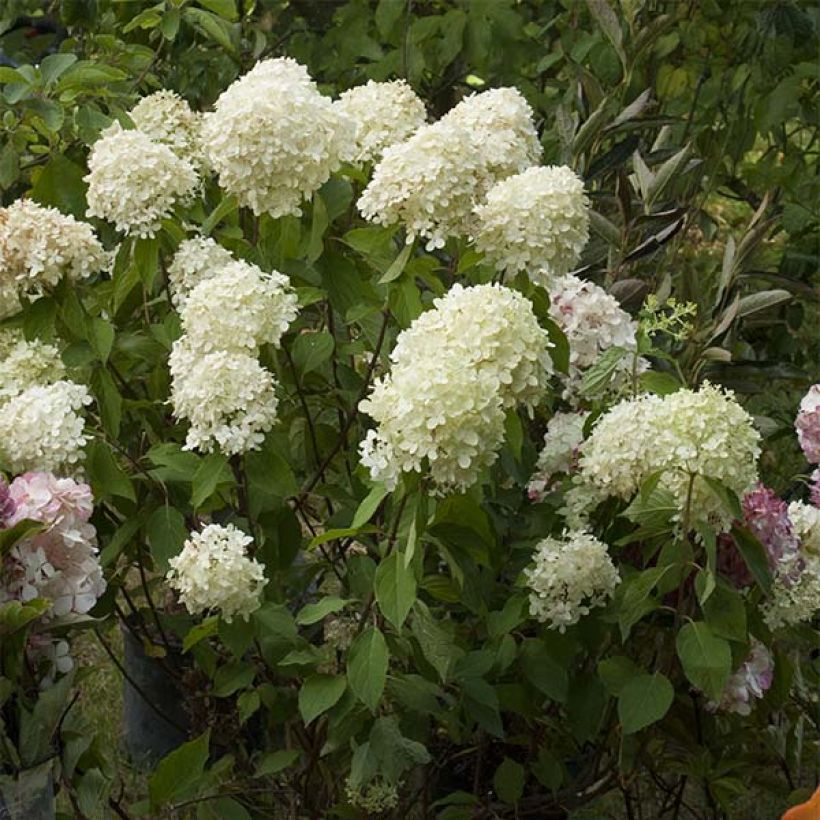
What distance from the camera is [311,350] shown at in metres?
2.23

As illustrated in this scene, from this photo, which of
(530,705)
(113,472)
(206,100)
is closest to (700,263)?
(206,100)

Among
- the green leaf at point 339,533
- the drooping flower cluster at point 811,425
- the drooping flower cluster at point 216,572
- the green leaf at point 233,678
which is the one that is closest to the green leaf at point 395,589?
the green leaf at point 339,533

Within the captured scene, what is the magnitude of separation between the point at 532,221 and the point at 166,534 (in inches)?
26.8

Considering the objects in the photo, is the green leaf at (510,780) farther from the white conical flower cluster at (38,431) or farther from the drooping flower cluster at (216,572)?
the white conical flower cluster at (38,431)

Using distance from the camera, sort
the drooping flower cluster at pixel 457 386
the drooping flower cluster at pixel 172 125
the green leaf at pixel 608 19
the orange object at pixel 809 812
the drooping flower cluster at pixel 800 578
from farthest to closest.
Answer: the green leaf at pixel 608 19 < the drooping flower cluster at pixel 172 125 < the drooping flower cluster at pixel 800 578 < the drooping flower cluster at pixel 457 386 < the orange object at pixel 809 812

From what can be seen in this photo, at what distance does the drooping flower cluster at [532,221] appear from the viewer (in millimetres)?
2033

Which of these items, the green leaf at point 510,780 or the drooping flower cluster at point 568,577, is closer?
the drooping flower cluster at point 568,577

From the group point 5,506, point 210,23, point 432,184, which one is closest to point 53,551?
point 5,506

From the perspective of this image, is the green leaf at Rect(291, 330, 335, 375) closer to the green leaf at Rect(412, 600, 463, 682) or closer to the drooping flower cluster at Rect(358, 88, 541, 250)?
the drooping flower cluster at Rect(358, 88, 541, 250)

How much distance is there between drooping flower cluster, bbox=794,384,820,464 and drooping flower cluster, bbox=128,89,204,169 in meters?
0.97

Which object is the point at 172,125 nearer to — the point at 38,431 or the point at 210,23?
the point at 210,23

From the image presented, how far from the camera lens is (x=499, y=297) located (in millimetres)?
1846

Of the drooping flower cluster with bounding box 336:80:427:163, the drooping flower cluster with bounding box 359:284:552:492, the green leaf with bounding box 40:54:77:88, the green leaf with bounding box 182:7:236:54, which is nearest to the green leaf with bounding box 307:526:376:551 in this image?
the drooping flower cluster with bounding box 359:284:552:492

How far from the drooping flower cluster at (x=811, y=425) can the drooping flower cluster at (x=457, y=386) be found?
1.97 ft
